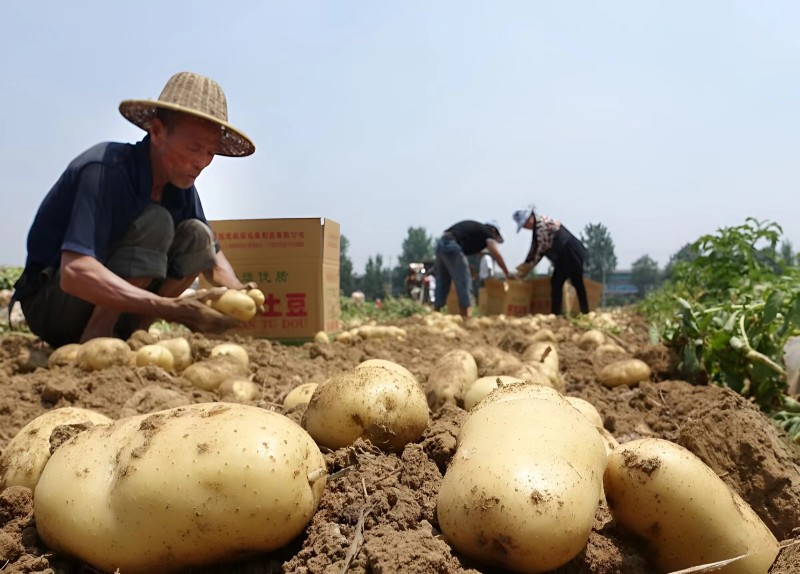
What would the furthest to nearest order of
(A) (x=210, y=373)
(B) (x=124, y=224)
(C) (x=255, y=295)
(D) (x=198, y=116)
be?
1. (C) (x=255, y=295)
2. (B) (x=124, y=224)
3. (D) (x=198, y=116)
4. (A) (x=210, y=373)

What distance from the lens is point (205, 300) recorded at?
174 inches

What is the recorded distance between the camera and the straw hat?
4.04 metres

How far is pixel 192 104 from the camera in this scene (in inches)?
162

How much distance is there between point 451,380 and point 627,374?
1425 mm

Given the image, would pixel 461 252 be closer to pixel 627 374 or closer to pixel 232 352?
pixel 627 374

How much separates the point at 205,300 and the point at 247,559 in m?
3.25

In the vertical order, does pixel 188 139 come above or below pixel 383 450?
above

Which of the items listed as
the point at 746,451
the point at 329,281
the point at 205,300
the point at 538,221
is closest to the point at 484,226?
the point at 538,221

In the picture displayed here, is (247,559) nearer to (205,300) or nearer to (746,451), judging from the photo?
(746,451)

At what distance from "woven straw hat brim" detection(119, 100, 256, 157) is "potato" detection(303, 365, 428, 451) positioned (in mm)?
2769

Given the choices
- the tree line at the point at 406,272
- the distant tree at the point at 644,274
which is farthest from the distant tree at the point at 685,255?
the distant tree at the point at 644,274

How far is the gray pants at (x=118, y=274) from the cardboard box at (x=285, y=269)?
3.53ft

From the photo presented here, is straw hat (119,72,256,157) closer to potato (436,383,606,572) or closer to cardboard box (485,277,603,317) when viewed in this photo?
potato (436,383,606,572)

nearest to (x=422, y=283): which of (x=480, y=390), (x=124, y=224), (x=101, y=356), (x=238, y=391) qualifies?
(x=124, y=224)
